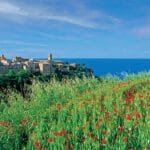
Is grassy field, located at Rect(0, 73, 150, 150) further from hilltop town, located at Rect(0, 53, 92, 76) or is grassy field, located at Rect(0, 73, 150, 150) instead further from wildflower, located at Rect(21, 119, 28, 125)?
hilltop town, located at Rect(0, 53, 92, 76)

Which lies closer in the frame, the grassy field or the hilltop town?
the grassy field

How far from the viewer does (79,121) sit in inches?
421

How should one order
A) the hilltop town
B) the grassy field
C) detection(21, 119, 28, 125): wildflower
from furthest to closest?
1. the hilltop town
2. detection(21, 119, 28, 125): wildflower
3. the grassy field

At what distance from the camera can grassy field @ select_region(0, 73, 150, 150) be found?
8.77m

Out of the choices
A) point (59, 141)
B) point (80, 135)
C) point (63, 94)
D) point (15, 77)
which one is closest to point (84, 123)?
point (80, 135)

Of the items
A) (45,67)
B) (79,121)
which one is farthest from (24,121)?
(45,67)

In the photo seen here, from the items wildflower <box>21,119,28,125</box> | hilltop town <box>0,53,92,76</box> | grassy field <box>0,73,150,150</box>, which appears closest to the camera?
grassy field <box>0,73,150,150</box>

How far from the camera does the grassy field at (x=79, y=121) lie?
8.77 meters

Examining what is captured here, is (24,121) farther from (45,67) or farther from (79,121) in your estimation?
(45,67)

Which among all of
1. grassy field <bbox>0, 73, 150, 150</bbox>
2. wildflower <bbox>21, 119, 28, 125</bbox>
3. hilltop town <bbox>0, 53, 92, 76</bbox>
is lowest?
hilltop town <bbox>0, 53, 92, 76</bbox>

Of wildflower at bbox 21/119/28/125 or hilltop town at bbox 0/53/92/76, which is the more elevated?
wildflower at bbox 21/119/28/125

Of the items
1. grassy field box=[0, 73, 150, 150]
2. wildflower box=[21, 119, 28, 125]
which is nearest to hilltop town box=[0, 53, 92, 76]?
grassy field box=[0, 73, 150, 150]

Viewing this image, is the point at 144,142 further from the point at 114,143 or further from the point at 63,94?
the point at 63,94

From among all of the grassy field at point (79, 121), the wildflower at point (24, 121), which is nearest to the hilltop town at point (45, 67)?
the grassy field at point (79, 121)
